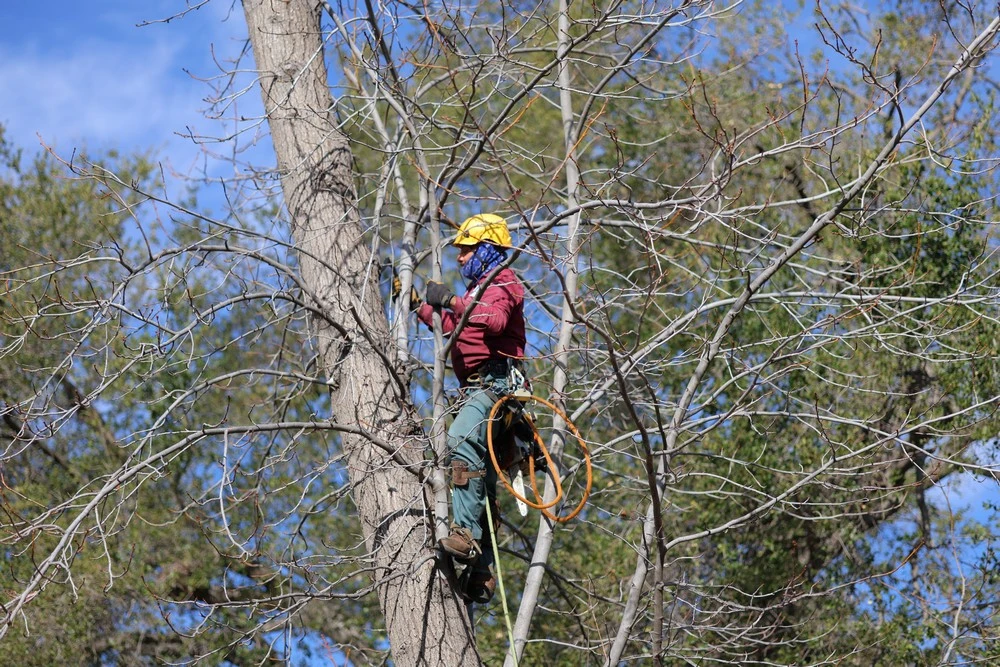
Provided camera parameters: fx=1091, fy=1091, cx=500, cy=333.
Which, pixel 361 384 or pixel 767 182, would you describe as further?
pixel 767 182

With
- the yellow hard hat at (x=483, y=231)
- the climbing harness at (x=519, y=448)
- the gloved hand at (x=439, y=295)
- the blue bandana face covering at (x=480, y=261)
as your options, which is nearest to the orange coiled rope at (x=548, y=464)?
the climbing harness at (x=519, y=448)

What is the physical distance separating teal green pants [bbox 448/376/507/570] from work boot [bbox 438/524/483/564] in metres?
0.12

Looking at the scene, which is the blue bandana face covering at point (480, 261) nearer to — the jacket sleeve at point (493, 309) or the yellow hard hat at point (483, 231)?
the yellow hard hat at point (483, 231)

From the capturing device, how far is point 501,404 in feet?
15.7

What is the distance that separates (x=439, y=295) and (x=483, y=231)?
0.35 metres

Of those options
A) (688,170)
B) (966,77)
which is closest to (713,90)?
(688,170)

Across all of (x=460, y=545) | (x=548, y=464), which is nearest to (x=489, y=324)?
(x=548, y=464)

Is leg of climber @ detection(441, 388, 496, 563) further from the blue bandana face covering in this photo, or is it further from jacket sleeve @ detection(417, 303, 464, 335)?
the blue bandana face covering

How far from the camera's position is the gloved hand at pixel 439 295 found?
4703mm

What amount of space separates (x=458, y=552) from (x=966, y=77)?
929cm

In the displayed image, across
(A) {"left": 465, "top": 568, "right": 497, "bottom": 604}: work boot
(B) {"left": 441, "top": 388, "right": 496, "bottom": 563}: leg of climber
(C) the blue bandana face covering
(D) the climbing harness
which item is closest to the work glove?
(C) the blue bandana face covering

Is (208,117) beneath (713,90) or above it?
beneath

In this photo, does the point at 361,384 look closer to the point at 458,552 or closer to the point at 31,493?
the point at 458,552

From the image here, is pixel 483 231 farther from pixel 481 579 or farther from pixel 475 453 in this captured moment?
pixel 481 579
